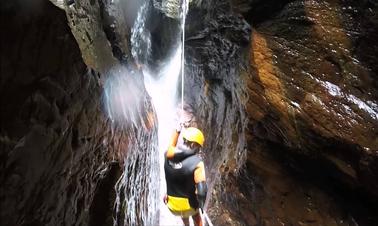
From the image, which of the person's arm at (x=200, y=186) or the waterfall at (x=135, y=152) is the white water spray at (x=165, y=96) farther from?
the person's arm at (x=200, y=186)

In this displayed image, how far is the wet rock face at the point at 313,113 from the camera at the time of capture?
12.7 feet

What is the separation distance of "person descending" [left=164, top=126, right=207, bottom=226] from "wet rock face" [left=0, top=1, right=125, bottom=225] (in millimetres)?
2597

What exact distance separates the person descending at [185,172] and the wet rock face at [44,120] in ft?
8.52

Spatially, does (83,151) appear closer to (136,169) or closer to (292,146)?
(136,169)

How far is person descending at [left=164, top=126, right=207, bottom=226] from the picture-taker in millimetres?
5500

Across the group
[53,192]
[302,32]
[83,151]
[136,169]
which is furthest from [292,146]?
[53,192]

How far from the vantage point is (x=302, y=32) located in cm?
450

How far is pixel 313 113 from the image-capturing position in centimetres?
413

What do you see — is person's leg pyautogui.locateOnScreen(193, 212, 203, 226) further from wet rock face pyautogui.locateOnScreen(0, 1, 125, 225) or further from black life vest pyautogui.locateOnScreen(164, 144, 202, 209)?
wet rock face pyautogui.locateOnScreen(0, 1, 125, 225)

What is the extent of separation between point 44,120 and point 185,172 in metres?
3.71

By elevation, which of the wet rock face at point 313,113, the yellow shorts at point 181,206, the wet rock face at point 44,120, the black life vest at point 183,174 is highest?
the wet rock face at point 44,120

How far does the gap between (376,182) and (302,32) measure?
7.16 ft

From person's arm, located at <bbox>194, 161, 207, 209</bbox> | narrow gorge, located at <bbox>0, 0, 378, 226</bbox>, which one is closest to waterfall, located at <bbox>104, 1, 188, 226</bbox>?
narrow gorge, located at <bbox>0, 0, 378, 226</bbox>

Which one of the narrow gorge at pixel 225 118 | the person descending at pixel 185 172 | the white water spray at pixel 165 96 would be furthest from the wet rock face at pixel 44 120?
the white water spray at pixel 165 96
